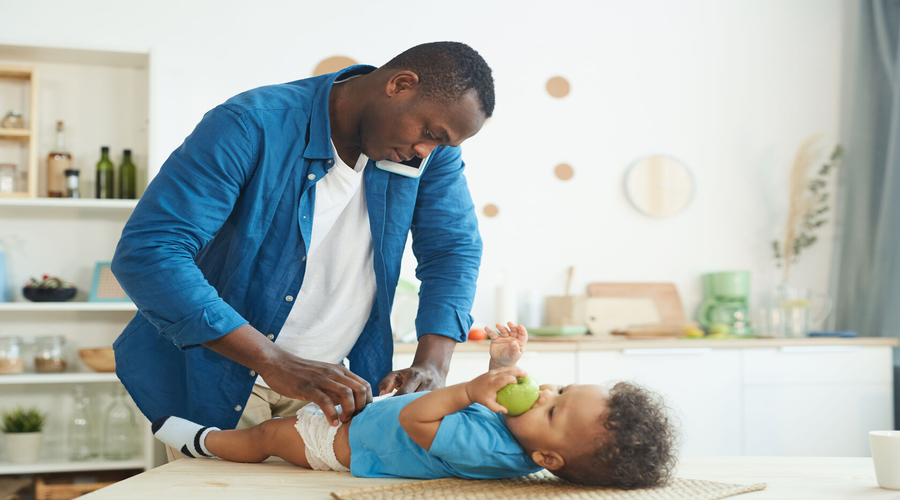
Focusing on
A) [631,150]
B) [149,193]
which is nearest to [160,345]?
[149,193]

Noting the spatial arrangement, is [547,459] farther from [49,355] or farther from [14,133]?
[14,133]

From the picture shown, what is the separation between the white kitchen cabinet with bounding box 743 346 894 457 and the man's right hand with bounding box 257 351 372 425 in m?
2.43

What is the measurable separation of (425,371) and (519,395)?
1.18 feet

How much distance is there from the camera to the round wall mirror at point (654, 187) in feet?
12.0

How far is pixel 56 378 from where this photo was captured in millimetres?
2879

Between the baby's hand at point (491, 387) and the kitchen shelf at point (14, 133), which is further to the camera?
the kitchen shelf at point (14, 133)

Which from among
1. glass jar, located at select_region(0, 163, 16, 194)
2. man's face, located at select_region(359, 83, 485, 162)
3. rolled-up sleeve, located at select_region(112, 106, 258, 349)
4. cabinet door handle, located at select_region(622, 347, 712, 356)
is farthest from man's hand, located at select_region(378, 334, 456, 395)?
glass jar, located at select_region(0, 163, 16, 194)

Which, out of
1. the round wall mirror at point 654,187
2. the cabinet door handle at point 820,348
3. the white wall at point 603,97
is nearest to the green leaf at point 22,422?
the white wall at point 603,97

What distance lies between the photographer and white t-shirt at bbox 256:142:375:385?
4.71 ft

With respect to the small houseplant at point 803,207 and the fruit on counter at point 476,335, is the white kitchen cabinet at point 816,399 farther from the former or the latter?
the fruit on counter at point 476,335

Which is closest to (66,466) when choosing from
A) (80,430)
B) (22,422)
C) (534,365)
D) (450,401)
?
(80,430)

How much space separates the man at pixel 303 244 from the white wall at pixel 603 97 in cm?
189

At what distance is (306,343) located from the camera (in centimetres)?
147

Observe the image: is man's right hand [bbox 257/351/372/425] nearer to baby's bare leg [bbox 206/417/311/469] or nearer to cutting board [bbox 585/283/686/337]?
baby's bare leg [bbox 206/417/311/469]
